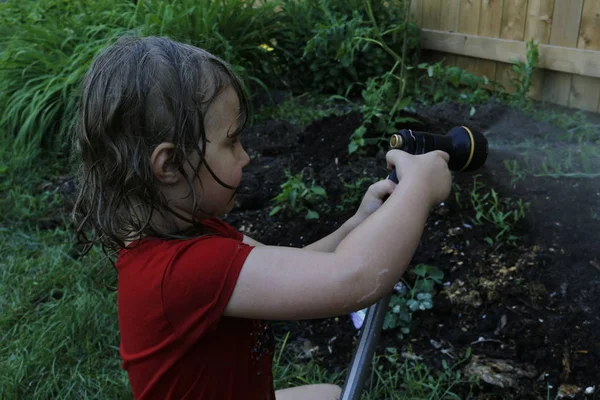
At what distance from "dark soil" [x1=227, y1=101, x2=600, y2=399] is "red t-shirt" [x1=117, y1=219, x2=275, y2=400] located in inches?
34.7

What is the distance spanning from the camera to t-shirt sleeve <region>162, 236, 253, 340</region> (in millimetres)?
1266

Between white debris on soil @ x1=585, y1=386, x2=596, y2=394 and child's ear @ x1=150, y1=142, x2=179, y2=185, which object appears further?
white debris on soil @ x1=585, y1=386, x2=596, y2=394

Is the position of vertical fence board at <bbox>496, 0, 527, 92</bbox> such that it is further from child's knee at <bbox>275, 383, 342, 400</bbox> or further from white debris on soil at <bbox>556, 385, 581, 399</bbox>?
child's knee at <bbox>275, 383, 342, 400</bbox>

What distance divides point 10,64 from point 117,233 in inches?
168

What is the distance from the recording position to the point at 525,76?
4.45 m

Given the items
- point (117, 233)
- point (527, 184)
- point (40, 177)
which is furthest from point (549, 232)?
point (40, 177)

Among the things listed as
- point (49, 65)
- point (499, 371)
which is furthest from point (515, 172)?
point (49, 65)

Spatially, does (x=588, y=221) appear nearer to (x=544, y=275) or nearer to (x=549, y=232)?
(x=549, y=232)

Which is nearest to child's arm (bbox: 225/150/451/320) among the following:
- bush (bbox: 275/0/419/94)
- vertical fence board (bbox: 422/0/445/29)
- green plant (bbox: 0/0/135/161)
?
green plant (bbox: 0/0/135/161)

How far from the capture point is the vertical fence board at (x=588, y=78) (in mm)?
4027

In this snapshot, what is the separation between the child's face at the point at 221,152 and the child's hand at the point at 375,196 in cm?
30

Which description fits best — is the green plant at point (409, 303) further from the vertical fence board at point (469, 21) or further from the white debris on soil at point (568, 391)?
the vertical fence board at point (469, 21)

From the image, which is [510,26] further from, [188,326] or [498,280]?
[188,326]

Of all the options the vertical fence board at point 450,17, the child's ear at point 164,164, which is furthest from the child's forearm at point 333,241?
the vertical fence board at point 450,17
